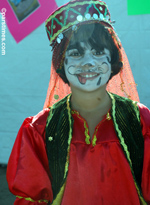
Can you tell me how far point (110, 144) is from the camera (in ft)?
4.62

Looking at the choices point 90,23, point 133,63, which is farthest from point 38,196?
point 133,63

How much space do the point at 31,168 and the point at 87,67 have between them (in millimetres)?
550

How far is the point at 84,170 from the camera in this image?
137 centimetres

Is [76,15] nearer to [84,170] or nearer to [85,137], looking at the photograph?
[85,137]

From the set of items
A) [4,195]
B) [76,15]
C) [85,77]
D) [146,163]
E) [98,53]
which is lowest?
[4,195]

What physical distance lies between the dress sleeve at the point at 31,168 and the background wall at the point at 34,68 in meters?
1.45

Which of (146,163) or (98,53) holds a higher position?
(98,53)

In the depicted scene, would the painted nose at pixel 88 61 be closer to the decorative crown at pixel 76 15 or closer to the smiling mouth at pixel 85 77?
the smiling mouth at pixel 85 77

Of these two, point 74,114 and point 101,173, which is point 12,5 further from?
point 101,173

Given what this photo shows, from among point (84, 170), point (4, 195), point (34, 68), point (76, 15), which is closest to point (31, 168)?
point (84, 170)

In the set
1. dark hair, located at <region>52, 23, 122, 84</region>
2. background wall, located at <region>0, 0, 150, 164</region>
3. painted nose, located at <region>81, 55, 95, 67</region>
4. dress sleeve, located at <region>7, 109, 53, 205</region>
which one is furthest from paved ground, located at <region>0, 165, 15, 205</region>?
painted nose, located at <region>81, 55, 95, 67</region>

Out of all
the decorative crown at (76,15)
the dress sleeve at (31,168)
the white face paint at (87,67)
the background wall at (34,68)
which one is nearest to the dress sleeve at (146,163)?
the white face paint at (87,67)

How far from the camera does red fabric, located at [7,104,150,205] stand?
4.43ft

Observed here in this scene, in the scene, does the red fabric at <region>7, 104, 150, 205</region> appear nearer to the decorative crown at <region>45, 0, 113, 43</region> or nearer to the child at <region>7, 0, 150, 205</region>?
the child at <region>7, 0, 150, 205</region>
